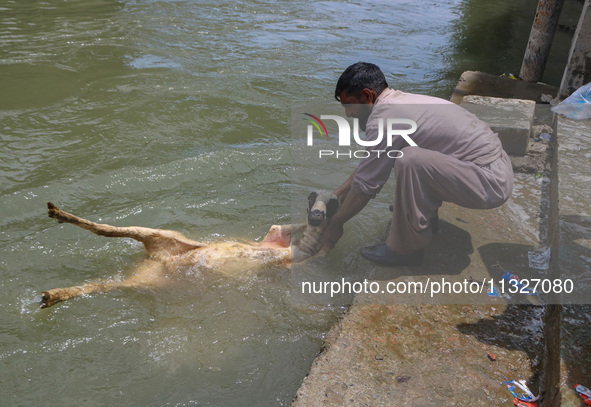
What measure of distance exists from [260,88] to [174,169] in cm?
265

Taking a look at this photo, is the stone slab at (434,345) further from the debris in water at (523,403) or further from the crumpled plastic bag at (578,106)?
the crumpled plastic bag at (578,106)

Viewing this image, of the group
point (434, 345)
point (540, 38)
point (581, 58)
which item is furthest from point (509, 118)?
point (434, 345)

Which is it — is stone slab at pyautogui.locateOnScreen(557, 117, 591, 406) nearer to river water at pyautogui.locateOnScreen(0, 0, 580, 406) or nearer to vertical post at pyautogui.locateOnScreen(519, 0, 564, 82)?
river water at pyautogui.locateOnScreen(0, 0, 580, 406)

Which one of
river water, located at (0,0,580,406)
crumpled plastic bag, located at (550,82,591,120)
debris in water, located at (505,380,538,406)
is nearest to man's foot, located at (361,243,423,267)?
river water, located at (0,0,580,406)

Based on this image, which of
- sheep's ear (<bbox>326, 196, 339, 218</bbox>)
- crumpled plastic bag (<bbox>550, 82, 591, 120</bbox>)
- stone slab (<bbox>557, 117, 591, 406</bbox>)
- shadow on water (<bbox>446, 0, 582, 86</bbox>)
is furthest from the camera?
shadow on water (<bbox>446, 0, 582, 86</bbox>)

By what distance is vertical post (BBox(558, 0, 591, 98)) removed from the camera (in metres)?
6.33

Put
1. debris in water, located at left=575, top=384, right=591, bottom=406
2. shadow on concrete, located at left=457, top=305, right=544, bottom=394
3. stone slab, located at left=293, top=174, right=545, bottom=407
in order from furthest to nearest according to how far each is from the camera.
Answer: shadow on concrete, located at left=457, top=305, right=544, bottom=394, stone slab, located at left=293, top=174, right=545, bottom=407, debris in water, located at left=575, top=384, right=591, bottom=406

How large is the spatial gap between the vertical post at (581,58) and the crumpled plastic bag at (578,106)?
0.71 m

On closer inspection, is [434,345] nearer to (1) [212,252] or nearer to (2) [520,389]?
(2) [520,389]

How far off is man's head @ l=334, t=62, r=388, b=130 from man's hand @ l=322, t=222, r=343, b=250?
91 centimetres

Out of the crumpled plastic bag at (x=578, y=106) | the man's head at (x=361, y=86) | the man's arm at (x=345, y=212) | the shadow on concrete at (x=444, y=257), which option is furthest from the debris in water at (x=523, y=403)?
the crumpled plastic bag at (x=578, y=106)

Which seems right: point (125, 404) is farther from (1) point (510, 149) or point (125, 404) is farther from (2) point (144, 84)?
(2) point (144, 84)

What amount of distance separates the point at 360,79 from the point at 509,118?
272cm

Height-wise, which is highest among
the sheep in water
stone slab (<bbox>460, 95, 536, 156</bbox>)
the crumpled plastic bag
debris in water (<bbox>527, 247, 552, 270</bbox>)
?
the crumpled plastic bag
